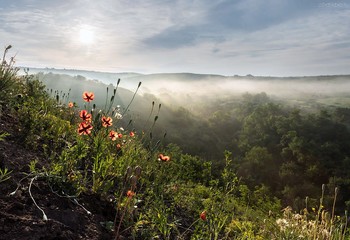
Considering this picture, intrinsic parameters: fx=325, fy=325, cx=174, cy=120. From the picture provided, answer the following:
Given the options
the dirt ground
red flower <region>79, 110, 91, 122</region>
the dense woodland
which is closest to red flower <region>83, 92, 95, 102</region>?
red flower <region>79, 110, 91, 122</region>

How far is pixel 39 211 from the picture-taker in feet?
8.02

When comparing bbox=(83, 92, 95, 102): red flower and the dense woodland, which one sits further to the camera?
the dense woodland

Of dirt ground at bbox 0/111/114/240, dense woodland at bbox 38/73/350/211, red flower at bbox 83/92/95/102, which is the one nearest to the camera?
dirt ground at bbox 0/111/114/240

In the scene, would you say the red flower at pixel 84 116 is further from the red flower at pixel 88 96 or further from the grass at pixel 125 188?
the red flower at pixel 88 96

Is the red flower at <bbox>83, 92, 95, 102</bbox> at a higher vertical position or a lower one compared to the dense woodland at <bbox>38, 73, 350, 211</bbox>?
higher

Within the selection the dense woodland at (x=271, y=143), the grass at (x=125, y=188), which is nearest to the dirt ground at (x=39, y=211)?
the grass at (x=125, y=188)

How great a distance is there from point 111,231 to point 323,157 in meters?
52.8

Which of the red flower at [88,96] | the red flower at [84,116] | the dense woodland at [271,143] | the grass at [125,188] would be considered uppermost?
the red flower at [88,96]

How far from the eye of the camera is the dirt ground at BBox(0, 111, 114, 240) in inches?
85.0

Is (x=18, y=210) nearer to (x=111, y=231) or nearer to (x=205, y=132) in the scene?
(x=111, y=231)

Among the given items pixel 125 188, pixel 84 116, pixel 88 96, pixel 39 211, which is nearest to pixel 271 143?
pixel 88 96

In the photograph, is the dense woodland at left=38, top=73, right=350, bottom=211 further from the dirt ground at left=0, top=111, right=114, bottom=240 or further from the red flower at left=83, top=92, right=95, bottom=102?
the dirt ground at left=0, top=111, right=114, bottom=240

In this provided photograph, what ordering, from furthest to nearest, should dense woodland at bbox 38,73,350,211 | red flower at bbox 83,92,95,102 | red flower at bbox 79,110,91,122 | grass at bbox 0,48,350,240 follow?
dense woodland at bbox 38,73,350,211 < red flower at bbox 83,92,95,102 < red flower at bbox 79,110,91,122 < grass at bbox 0,48,350,240

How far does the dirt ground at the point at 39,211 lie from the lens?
2160mm
